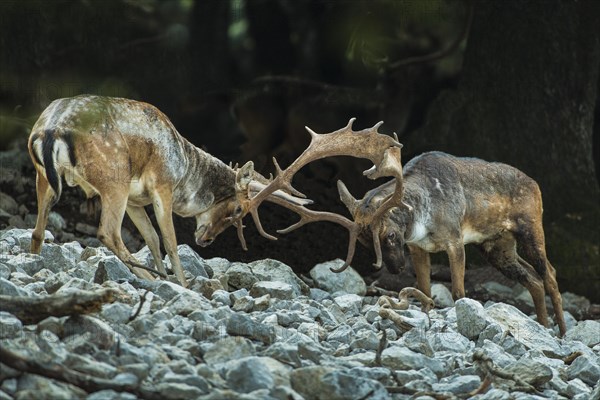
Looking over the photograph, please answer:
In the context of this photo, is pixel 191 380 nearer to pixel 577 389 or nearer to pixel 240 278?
pixel 577 389

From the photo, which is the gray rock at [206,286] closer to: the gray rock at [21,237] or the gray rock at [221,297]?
the gray rock at [221,297]

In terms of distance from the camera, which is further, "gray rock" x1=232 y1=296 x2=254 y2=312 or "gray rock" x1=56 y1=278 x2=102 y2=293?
"gray rock" x1=232 y1=296 x2=254 y2=312

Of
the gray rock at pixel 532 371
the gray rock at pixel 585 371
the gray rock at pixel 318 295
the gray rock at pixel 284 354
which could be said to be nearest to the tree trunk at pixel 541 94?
the gray rock at pixel 318 295

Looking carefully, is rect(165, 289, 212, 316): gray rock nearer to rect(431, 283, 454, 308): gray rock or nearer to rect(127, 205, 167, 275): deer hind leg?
rect(127, 205, 167, 275): deer hind leg

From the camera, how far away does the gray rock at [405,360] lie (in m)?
7.02

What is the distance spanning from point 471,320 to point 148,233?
2.78m

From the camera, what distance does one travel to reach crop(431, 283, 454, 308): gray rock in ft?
38.4

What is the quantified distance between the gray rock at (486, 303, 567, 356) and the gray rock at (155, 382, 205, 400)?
3.80m

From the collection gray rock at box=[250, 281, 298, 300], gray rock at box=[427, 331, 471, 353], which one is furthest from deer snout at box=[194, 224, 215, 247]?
gray rock at box=[427, 331, 471, 353]

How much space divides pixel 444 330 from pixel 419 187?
232 centimetres

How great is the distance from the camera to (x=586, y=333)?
33.8ft

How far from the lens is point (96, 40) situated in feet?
15.2

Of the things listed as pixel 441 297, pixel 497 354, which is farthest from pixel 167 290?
pixel 441 297

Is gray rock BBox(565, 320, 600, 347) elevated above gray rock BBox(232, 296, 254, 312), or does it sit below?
below
